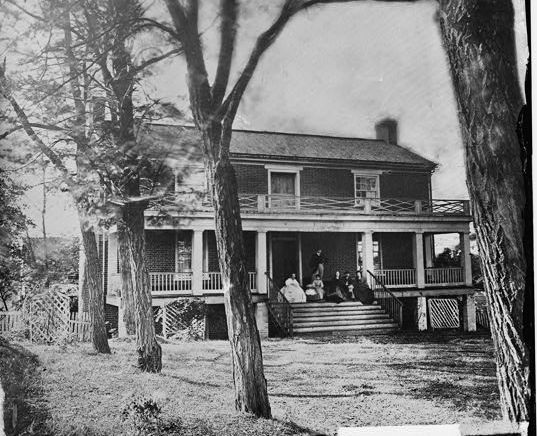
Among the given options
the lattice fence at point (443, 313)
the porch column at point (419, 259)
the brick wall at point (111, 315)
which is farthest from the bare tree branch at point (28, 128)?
the lattice fence at point (443, 313)

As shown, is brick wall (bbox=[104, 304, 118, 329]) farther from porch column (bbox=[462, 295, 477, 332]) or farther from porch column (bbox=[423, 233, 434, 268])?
porch column (bbox=[462, 295, 477, 332])

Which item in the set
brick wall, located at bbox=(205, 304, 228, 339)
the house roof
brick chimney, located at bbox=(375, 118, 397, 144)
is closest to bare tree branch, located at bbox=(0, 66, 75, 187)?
the house roof

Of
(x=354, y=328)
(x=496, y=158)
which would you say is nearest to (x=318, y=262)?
(x=354, y=328)

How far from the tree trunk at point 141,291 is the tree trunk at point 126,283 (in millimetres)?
19

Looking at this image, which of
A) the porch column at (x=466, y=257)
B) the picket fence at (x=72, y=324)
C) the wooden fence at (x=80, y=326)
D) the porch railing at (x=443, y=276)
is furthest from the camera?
the porch railing at (x=443, y=276)

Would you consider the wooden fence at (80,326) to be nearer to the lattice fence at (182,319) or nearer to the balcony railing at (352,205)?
the lattice fence at (182,319)

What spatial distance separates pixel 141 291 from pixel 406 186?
1.95m

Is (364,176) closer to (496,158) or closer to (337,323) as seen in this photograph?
(496,158)

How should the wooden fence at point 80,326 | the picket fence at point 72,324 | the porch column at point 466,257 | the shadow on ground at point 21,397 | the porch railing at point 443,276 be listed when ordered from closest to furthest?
the shadow on ground at point 21,397, the picket fence at point 72,324, the wooden fence at point 80,326, the porch column at point 466,257, the porch railing at point 443,276

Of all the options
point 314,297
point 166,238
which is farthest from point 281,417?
point 166,238

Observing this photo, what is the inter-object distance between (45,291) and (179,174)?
111 cm

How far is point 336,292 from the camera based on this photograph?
310 centimetres

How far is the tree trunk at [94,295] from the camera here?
2.91m

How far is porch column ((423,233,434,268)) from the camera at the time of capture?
10.4 ft
